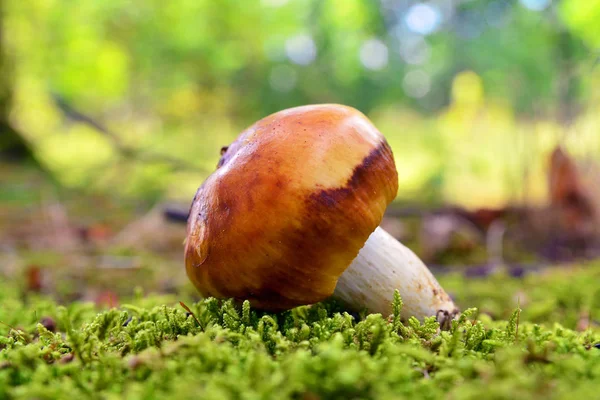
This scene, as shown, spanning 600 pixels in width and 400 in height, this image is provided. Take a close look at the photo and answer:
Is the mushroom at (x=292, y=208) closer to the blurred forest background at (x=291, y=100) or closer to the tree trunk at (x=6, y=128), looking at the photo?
the blurred forest background at (x=291, y=100)

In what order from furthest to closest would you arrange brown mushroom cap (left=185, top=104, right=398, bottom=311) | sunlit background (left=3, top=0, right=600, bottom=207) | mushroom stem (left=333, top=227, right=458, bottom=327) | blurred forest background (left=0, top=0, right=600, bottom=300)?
sunlit background (left=3, top=0, right=600, bottom=207) < blurred forest background (left=0, top=0, right=600, bottom=300) < mushroom stem (left=333, top=227, right=458, bottom=327) < brown mushroom cap (left=185, top=104, right=398, bottom=311)

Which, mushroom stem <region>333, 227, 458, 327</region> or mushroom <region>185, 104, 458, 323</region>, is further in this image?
mushroom stem <region>333, 227, 458, 327</region>

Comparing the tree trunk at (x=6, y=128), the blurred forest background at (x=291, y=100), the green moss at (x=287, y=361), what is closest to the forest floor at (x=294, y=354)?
the green moss at (x=287, y=361)

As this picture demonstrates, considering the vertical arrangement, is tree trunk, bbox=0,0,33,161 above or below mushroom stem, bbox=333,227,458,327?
above

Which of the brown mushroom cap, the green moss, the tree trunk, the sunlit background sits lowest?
the green moss

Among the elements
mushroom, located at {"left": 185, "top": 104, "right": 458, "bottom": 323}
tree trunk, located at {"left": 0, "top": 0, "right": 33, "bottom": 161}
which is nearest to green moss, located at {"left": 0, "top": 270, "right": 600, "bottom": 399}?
mushroom, located at {"left": 185, "top": 104, "right": 458, "bottom": 323}

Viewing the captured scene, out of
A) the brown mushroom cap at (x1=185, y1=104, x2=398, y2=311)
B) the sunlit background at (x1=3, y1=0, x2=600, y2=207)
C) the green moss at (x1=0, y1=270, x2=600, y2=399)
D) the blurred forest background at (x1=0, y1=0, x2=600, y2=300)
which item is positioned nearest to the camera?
the green moss at (x1=0, y1=270, x2=600, y2=399)

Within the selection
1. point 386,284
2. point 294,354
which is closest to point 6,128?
point 386,284

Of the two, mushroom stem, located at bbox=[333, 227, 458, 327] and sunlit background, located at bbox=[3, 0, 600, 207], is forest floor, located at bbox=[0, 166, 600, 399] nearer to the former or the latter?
mushroom stem, located at bbox=[333, 227, 458, 327]

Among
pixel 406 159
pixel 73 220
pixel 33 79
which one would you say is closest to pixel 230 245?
pixel 73 220
